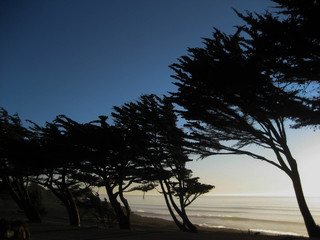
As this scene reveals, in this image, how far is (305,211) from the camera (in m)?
9.06

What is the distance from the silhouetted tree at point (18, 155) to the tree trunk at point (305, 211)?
1530cm

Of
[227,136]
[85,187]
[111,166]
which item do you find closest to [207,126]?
[227,136]

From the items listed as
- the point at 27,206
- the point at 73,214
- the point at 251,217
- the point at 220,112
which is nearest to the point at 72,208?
the point at 73,214

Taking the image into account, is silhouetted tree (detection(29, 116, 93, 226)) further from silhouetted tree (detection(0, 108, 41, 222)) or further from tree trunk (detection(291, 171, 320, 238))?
tree trunk (detection(291, 171, 320, 238))

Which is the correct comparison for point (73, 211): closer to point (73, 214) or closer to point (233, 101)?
point (73, 214)

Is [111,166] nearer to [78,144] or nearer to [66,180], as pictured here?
[78,144]

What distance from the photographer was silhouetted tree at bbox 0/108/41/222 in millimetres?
16094

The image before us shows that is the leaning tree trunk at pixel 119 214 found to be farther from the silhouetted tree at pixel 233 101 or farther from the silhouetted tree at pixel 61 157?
A: the silhouetted tree at pixel 233 101

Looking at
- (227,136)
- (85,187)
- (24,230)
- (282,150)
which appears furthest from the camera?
(85,187)

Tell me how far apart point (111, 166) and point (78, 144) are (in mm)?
2606

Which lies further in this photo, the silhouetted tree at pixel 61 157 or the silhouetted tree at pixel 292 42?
the silhouetted tree at pixel 61 157

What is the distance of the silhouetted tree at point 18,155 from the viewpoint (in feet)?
52.8

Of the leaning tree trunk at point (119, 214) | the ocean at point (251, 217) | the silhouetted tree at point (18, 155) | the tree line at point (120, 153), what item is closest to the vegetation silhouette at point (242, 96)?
the tree line at point (120, 153)

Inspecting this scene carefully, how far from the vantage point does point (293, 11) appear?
6707mm
